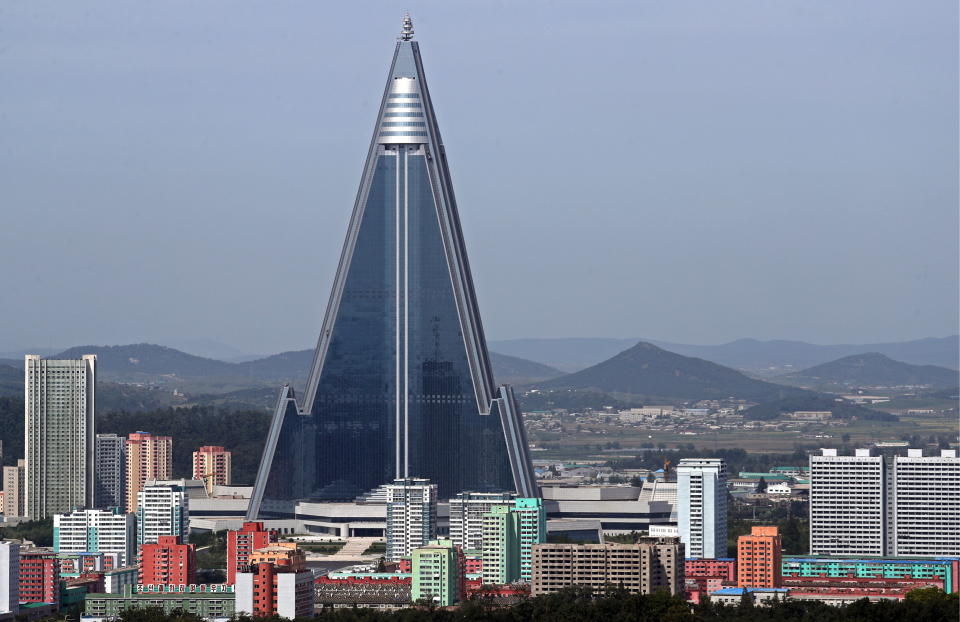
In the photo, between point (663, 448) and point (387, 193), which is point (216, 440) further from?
point (663, 448)

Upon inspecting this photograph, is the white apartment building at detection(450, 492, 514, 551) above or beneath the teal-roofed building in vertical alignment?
above

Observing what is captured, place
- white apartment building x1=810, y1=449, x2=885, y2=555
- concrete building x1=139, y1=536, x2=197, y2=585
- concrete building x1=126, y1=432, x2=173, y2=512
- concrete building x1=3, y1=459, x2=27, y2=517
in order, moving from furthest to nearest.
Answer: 1. concrete building x1=126, y1=432, x2=173, y2=512
2. concrete building x1=3, y1=459, x2=27, y2=517
3. white apartment building x1=810, y1=449, x2=885, y2=555
4. concrete building x1=139, y1=536, x2=197, y2=585

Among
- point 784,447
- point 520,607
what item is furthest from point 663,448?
point 520,607

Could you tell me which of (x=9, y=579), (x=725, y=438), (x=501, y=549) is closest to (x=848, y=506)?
(x=501, y=549)

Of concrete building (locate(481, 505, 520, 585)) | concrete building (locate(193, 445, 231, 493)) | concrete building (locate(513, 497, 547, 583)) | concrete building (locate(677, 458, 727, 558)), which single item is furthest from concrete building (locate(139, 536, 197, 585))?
concrete building (locate(193, 445, 231, 493))

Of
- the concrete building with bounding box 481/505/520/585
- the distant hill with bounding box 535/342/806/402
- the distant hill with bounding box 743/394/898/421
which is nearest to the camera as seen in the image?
the concrete building with bounding box 481/505/520/585

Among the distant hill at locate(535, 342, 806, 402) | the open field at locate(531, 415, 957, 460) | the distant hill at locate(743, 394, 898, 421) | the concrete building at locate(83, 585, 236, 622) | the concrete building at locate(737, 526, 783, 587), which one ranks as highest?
the distant hill at locate(535, 342, 806, 402)

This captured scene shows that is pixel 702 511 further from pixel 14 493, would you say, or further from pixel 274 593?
pixel 14 493

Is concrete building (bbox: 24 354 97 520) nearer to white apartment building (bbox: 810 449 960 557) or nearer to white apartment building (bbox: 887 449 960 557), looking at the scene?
white apartment building (bbox: 810 449 960 557)

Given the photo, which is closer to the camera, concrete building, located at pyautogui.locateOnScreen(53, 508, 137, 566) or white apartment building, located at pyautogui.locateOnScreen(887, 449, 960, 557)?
concrete building, located at pyautogui.locateOnScreen(53, 508, 137, 566)
